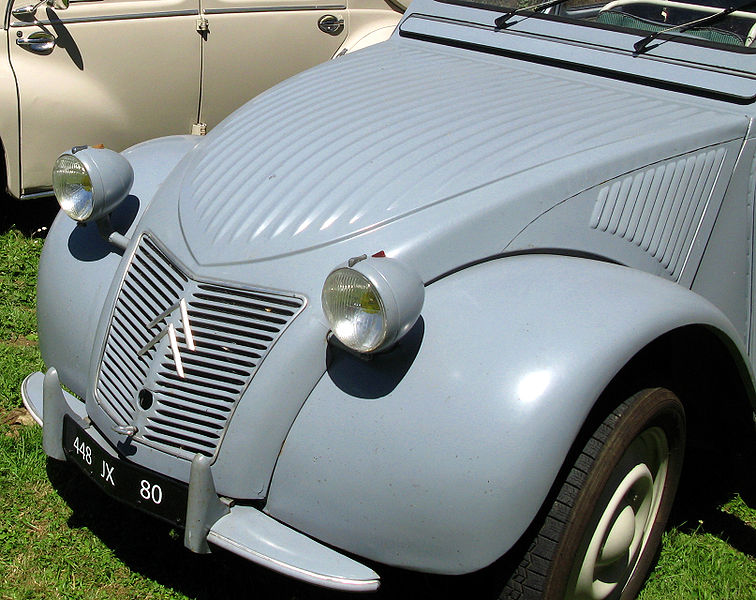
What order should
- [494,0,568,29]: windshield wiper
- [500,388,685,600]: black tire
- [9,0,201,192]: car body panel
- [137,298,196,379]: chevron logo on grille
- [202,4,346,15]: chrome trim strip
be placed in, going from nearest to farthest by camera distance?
[500,388,685,600]: black tire, [137,298,196,379]: chevron logo on grille, [494,0,568,29]: windshield wiper, [9,0,201,192]: car body panel, [202,4,346,15]: chrome trim strip

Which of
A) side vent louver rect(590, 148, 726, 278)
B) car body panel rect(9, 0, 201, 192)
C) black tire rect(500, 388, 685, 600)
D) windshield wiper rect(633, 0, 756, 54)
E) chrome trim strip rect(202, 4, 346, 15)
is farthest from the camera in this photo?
chrome trim strip rect(202, 4, 346, 15)

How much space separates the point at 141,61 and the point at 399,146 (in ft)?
8.97

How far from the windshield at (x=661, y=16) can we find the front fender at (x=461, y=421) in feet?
3.86

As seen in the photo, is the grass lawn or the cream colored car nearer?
the grass lawn

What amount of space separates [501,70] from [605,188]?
2.48ft

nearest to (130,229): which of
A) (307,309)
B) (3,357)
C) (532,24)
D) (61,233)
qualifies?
(61,233)

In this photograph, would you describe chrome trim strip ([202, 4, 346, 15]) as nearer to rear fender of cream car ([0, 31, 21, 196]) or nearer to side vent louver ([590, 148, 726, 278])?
rear fender of cream car ([0, 31, 21, 196])

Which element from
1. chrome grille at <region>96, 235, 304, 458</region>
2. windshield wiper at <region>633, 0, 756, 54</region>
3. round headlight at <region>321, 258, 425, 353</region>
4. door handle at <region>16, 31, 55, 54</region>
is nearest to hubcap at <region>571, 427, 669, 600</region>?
round headlight at <region>321, 258, 425, 353</region>

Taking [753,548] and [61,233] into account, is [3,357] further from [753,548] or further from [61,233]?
[753,548]

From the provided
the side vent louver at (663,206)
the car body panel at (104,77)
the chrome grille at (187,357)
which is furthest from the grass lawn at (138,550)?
the car body panel at (104,77)

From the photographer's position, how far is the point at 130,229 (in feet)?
9.58

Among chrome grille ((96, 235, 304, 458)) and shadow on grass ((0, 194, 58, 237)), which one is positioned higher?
chrome grille ((96, 235, 304, 458))

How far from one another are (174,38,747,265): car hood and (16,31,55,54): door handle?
199 centimetres

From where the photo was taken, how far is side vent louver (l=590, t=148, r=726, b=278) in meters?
2.63
